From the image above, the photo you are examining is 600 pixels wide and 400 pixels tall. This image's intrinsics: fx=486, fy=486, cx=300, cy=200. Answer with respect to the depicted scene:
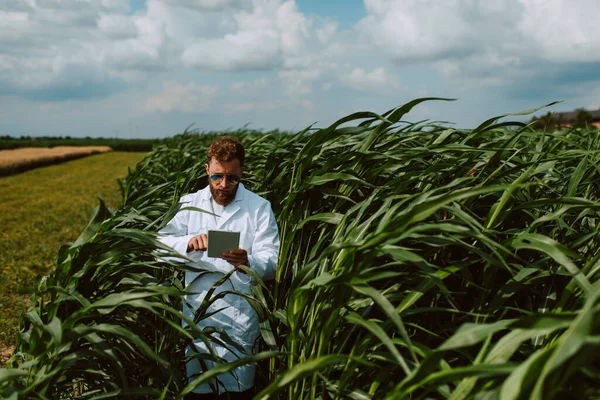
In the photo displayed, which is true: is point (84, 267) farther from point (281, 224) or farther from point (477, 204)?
point (477, 204)

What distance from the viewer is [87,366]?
1.62m

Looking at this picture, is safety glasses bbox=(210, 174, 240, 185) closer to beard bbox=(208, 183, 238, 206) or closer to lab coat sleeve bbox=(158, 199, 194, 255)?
beard bbox=(208, 183, 238, 206)

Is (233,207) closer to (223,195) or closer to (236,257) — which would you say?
(223,195)

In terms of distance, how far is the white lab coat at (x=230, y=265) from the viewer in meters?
2.17

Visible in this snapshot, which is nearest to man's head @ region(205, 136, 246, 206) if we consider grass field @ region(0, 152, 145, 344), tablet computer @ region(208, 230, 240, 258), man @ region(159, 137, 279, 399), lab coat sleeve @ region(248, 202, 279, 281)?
man @ region(159, 137, 279, 399)

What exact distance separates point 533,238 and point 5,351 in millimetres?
3607

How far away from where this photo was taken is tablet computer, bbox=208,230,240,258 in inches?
82.8

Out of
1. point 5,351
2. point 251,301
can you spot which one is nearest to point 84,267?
point 251,301

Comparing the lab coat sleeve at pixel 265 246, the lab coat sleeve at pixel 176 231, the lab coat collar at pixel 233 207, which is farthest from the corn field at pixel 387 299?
the lab coat collar at pixel 233 207

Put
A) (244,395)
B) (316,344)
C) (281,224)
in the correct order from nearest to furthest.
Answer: (316,344), (244,395), (281,224)

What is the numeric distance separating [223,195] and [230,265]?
378 mm

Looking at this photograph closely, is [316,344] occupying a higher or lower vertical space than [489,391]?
lower

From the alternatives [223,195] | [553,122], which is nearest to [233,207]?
[223,195]

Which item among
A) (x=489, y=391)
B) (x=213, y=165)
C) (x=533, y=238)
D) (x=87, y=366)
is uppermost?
(x=213, y=165)
